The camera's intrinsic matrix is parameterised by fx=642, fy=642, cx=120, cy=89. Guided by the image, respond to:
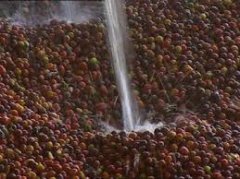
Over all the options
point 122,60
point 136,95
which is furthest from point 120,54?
point 136,95

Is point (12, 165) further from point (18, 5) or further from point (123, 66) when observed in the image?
point (18, 5)

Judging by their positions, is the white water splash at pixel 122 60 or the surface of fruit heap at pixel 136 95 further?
the white water splash at pixel 122 60

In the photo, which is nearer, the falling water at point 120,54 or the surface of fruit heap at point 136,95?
the surface of fruit heap at point 136,95

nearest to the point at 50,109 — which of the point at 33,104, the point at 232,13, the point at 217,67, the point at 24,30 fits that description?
the point at 33,104

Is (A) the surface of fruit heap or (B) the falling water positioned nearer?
(A) the surface of fruit heap

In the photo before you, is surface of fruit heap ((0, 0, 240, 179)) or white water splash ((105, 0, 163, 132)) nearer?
surface of fruit heap ((0, 0, 240, 179))
